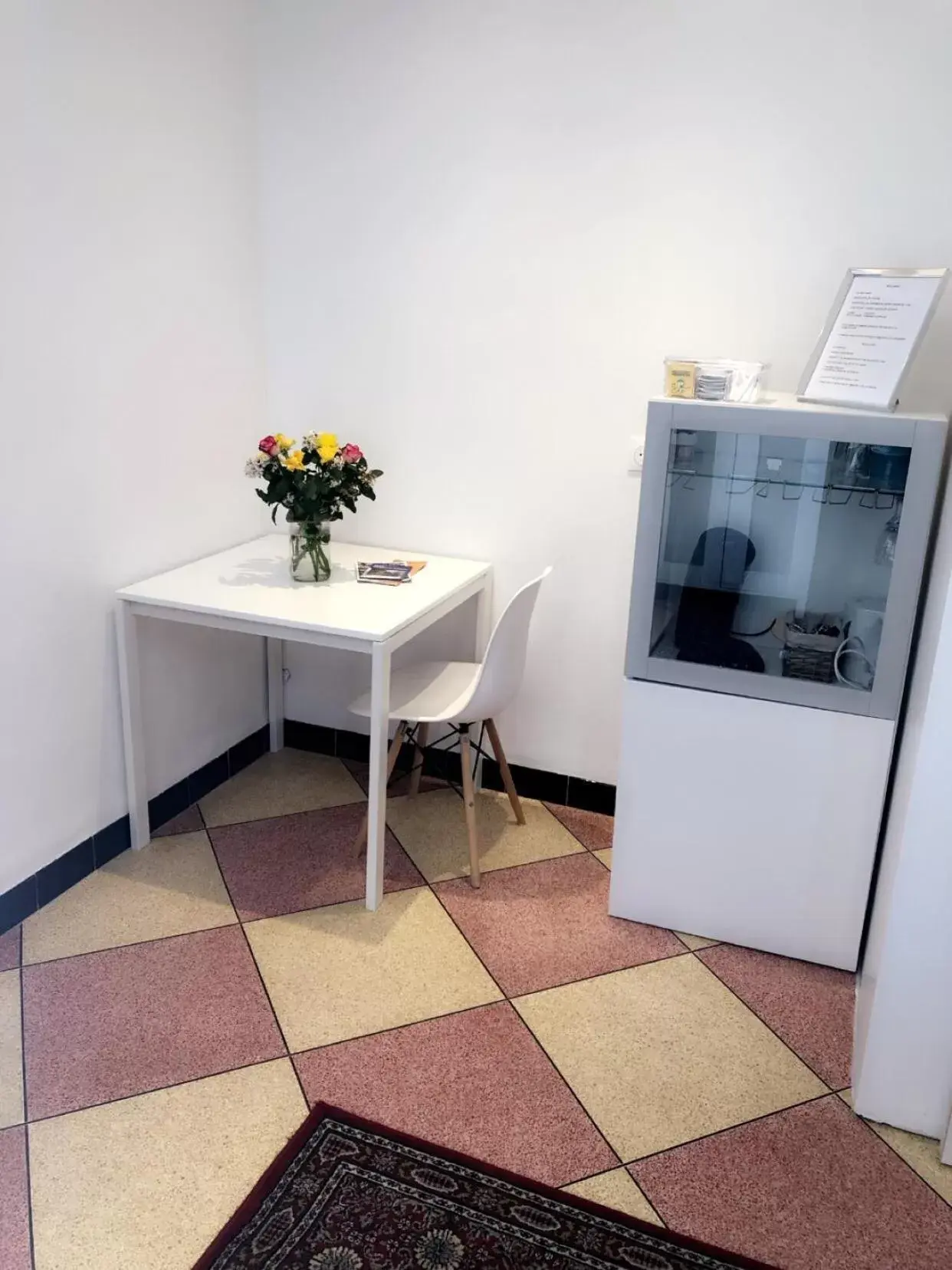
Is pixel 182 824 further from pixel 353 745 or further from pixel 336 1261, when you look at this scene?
pixel 336 1261

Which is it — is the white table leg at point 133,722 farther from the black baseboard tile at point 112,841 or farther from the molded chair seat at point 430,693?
the molded chair seat at point 430,693

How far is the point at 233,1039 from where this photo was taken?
2.21 meters

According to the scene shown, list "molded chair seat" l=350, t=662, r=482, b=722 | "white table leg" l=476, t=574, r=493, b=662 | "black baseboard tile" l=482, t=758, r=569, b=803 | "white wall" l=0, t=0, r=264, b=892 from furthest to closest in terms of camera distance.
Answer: "black baseboard tile" l=482, t=758, r=569, b=803
"white table leg" l=476, t=574, r=493, b=662
"molded chair seat" l=350, t=662, r=482, b=722
"white wall" l=0, t=0, r=264, b=892

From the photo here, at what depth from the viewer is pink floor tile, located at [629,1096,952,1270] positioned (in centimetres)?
178

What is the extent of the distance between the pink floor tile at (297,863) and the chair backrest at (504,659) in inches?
21.4

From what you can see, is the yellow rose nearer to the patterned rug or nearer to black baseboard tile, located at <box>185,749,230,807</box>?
black baseboard tile, located at <box>185,749,230,807</box>

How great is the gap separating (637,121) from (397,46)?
75cm

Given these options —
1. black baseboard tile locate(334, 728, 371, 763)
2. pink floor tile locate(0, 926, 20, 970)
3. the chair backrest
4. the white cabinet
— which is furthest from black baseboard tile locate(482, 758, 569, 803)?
pink floor tile locate(0, 926, 20, 970)

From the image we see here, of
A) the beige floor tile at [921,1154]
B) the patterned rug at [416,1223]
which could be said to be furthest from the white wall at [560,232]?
the patterned rug at [416,1223]

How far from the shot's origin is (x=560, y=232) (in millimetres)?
2830

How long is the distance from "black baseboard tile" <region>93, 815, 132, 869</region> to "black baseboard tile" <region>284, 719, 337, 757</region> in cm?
81

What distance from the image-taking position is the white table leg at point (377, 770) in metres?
2.49

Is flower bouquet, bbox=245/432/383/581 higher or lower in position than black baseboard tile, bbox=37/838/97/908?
higher

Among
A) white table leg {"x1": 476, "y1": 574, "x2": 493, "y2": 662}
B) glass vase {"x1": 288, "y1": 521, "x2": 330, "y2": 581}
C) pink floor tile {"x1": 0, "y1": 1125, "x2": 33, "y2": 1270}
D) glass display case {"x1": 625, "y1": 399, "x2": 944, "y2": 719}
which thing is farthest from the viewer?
white table leg {"x1": 476, "y1": 574, "x2": 493, "y2": 662}
